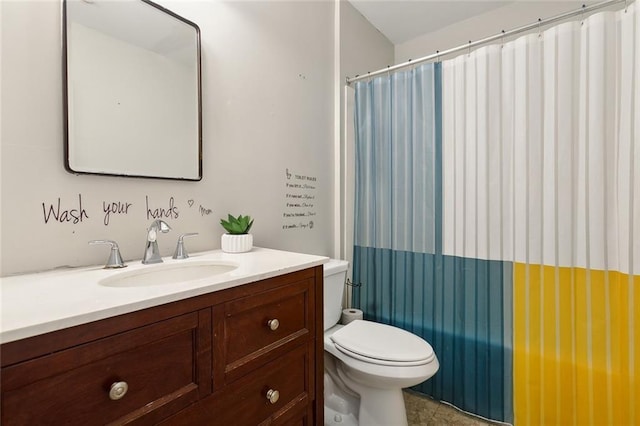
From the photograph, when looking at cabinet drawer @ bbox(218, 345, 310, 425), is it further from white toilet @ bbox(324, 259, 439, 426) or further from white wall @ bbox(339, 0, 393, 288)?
white wall @ bbox(339, 0, 393, 288)

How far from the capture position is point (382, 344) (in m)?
Result: 1.39

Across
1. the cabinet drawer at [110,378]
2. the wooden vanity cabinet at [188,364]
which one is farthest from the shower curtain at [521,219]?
the cabinet drawer at [110,378]

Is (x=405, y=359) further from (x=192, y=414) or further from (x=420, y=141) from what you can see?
(x=420, y=141)

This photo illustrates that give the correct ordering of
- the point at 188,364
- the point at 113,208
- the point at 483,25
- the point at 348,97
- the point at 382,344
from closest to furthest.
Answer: the point at 188,364
the point at 113,208
the point at 382,344
the point at 348,97
the point at 483,25

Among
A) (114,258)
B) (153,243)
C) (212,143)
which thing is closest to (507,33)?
(212,143)

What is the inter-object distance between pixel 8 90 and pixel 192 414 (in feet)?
3.18

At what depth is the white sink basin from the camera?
0.90 metres

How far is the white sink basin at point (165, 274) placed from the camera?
2.97 feet

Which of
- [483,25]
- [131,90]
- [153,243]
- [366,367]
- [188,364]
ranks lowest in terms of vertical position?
[366,367]

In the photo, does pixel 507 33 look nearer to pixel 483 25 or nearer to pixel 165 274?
pixel 483 25

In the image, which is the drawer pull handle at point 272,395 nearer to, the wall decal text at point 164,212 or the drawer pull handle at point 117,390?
the drawer pull handle at point 117,390

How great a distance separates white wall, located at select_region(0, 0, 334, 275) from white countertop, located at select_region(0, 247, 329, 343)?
14 cm

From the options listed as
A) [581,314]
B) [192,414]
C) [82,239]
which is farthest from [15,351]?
[581,314]

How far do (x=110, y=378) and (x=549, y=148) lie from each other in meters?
1.78
